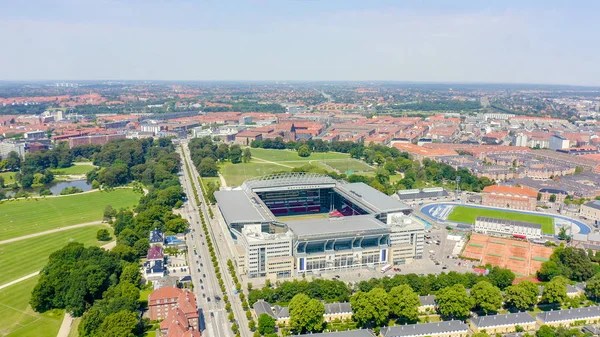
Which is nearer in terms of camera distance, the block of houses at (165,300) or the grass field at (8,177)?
the block of houses at (165,300)

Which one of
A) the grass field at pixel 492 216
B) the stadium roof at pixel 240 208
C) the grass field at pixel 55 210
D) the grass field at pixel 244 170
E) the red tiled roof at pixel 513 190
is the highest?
the stadium roof at pixel 240 208

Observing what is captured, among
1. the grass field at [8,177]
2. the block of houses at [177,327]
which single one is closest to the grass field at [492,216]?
the block of houses at [177,327]

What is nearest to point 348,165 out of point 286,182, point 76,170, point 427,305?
point 286,182

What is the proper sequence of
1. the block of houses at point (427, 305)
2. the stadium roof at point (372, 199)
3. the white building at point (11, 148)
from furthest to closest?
the white building at point (11, 148), the stadium roof at point (372, 199), the block of houses at point (427, 305)

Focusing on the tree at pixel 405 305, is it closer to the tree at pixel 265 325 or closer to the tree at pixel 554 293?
the tree at pixel 265 325

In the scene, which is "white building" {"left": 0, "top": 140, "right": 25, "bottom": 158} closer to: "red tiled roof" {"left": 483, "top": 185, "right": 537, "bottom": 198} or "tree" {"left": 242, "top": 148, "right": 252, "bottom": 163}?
"tree" {"left": 242, "top": 148, "right": 252, "bottom": 163}

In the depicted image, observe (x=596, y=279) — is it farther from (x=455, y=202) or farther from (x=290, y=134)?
(x=290, y=134)

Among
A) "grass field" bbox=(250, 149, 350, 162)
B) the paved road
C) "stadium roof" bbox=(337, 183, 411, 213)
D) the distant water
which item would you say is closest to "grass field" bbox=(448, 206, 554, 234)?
"stadium roof" bbox=(337, 183, 411, 213)

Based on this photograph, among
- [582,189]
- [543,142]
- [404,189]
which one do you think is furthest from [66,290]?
[543,142]
